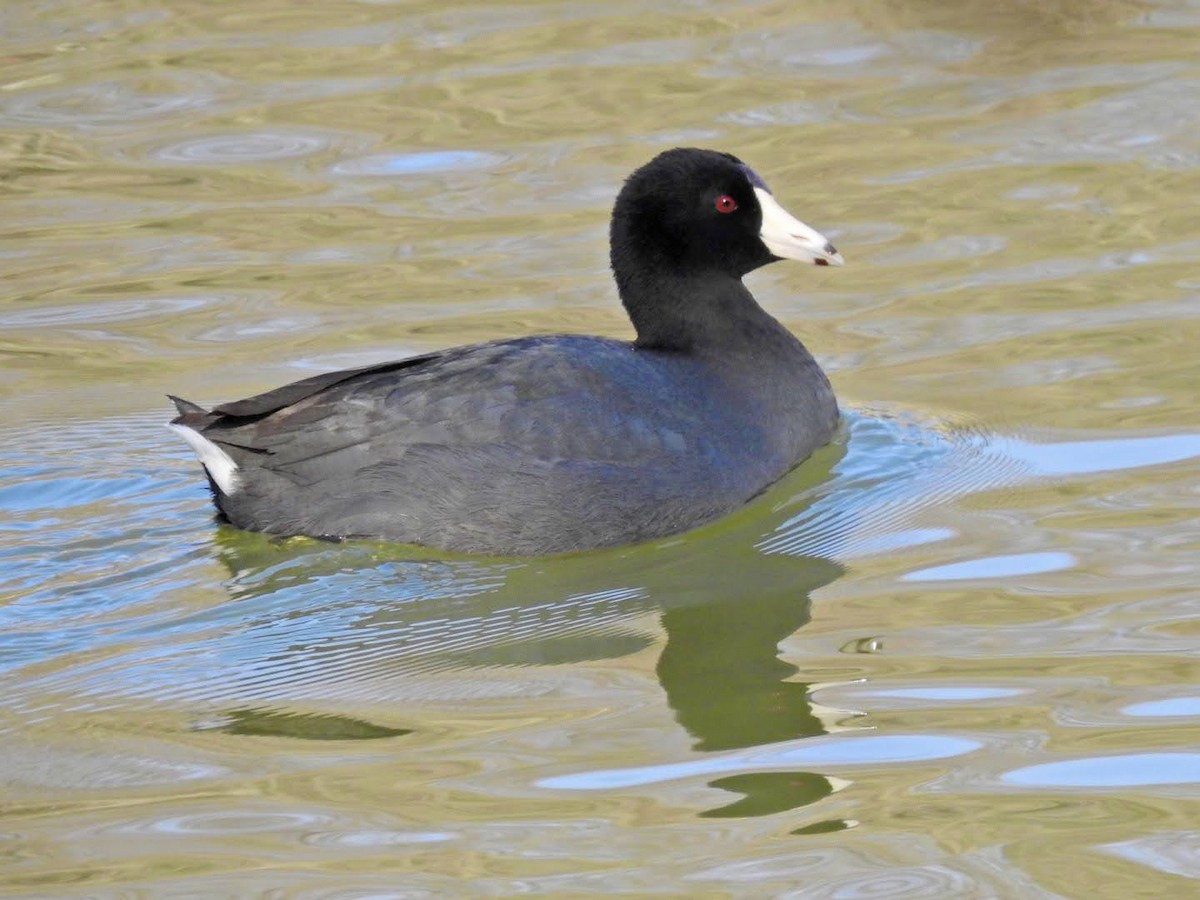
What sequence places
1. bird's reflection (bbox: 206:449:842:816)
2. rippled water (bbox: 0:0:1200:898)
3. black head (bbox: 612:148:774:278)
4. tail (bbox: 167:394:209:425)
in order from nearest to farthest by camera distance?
rippled water (bbox: 0:0:1200:898) → bird's reflection (bbox: 206:449:842:816) → tail (bbox: 167:394:209:425) → black head (bbox: 612:148:774:278)

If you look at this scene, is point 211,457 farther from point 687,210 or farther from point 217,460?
point 687,210

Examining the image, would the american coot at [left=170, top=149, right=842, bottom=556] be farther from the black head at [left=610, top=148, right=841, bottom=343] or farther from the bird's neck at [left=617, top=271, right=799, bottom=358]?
the black head at [left=610, top=148, right=841, bottom=343]

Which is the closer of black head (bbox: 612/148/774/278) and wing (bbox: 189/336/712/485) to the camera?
wing (bbox: 189/336/712/485)

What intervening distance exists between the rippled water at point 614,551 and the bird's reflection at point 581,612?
0.06ft

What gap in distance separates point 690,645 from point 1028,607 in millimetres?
923

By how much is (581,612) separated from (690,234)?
173 centimetres

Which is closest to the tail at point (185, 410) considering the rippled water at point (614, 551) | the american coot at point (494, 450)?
the american coot at point (494, 450)

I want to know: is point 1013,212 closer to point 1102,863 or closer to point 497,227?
point 497,227

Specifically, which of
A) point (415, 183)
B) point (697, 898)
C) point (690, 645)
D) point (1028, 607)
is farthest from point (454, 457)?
point (415, 183)

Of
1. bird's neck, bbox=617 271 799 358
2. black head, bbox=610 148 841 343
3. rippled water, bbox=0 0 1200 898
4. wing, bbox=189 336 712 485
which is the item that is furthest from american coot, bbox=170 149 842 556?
black head, bbox=610 148 841 343

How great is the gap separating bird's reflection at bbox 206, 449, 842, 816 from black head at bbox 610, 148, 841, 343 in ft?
2.86

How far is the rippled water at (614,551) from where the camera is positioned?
4434 millimetres

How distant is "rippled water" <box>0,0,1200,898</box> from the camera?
4.43m

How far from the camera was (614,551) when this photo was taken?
20.6 feet
